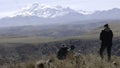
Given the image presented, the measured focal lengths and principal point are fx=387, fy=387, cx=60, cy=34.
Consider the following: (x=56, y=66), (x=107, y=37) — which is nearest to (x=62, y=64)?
(x=56, y=66)

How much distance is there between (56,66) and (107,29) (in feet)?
17.6

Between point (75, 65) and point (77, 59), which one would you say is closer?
point (75, 65)

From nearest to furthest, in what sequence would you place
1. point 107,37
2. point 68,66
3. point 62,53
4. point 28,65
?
point 68,66
point 28,65
point 107,37
point 62,53

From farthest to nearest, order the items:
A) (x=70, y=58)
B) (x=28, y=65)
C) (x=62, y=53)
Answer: (x=62, y=53) → (x=70, y=58) → (x=28, y=65)

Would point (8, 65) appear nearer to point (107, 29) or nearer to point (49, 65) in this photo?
point (49, 65)

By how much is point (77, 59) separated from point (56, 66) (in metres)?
1.01

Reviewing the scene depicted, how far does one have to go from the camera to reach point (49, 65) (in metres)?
→ 12.4

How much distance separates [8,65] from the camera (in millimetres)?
13164

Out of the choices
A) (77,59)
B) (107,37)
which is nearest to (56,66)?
(77,59)

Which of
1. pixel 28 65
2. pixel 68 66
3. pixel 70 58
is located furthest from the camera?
pixel 70 58

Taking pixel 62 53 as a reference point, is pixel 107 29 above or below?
above

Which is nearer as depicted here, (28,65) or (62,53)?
(28,65)

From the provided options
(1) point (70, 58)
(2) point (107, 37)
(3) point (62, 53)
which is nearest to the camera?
(1) point (70, 58)

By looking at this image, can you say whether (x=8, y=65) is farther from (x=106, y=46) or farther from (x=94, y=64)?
(x=106, y=46)
